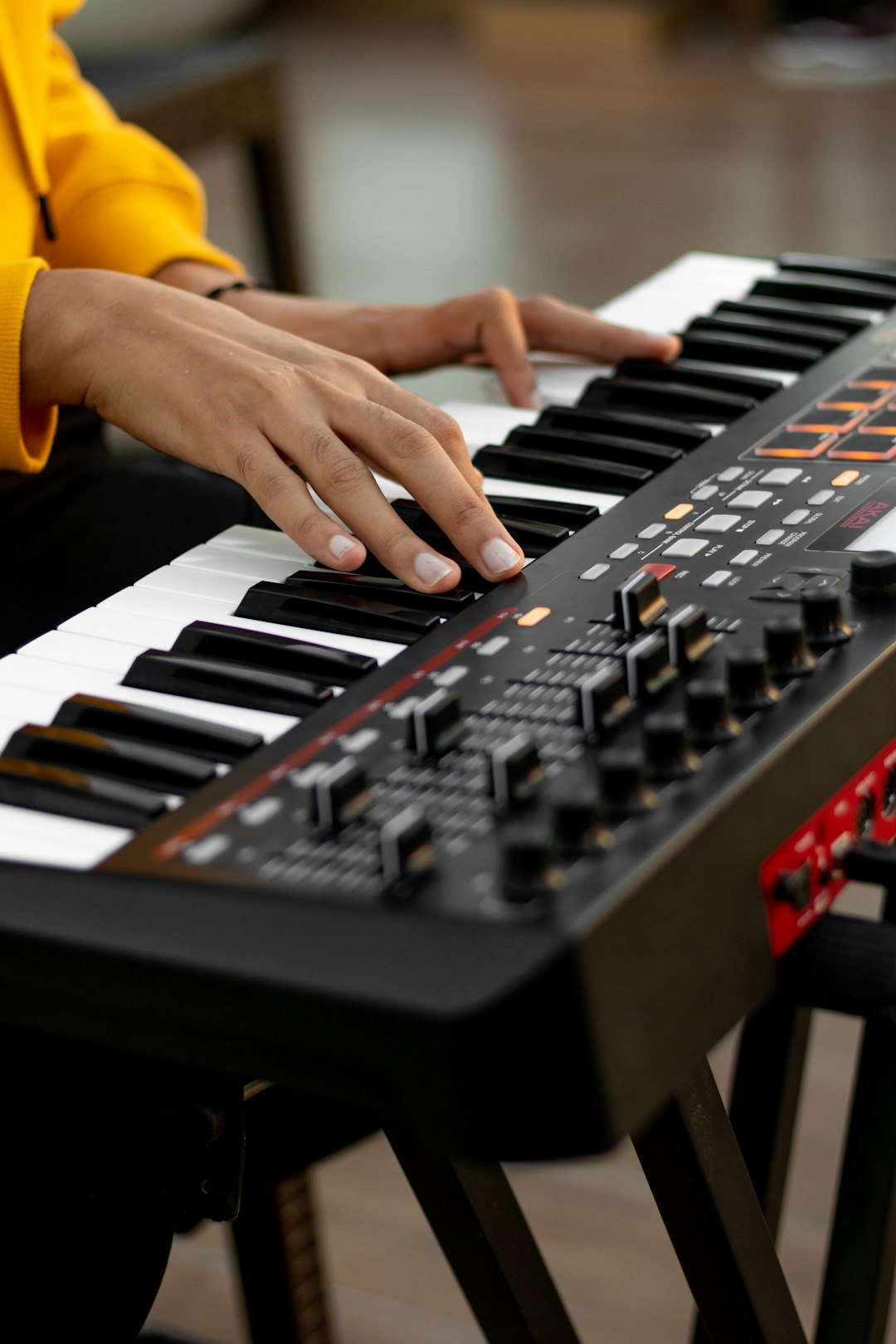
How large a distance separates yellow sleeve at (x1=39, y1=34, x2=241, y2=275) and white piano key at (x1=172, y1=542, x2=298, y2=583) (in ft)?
1.44

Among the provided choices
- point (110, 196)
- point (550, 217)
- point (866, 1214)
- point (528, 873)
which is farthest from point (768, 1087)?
point (550, 217)

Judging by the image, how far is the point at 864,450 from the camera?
0.88 meters

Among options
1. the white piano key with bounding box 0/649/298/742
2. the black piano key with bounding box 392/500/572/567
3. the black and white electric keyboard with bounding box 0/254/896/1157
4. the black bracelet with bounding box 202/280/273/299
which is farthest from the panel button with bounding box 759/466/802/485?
the black bracelet with bounding box 202/280/273/299

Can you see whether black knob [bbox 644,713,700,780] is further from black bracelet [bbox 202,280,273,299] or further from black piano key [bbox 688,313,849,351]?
black bracelet [bbox 202,280,273,299]

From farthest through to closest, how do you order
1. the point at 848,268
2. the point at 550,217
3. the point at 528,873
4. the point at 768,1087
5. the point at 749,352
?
the point at 550,217 → the point at 848,268 → the point at 749,352 → the point at 768,1087 → the point at 528,873

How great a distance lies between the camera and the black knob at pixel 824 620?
0.67 m

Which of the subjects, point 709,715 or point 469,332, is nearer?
point 709,715

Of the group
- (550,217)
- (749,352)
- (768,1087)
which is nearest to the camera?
(768,1087)

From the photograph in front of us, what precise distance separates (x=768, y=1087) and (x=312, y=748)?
433 mm

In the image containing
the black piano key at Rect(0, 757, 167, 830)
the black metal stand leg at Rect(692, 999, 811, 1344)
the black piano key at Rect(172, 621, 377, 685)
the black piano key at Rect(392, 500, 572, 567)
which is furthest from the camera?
the black metal stand leg at Rect(692, 999, 811, 1344)

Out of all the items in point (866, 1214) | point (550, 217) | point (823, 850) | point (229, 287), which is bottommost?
point (550, 217)

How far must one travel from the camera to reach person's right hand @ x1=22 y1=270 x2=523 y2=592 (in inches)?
31.0

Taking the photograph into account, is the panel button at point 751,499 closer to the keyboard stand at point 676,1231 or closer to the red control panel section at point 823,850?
the red control panel section at point 823,850

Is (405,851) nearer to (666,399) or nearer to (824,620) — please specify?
(824,620)
